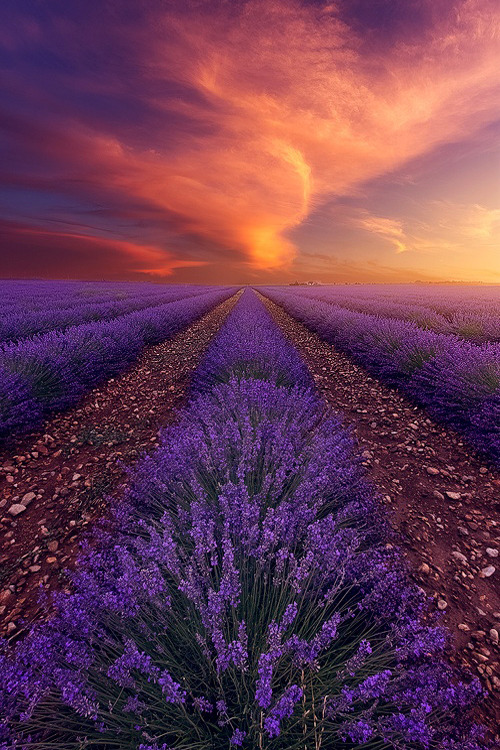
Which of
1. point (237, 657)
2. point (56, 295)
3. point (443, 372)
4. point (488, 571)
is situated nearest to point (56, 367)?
point (237, 657)

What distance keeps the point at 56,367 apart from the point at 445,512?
4.57 metres

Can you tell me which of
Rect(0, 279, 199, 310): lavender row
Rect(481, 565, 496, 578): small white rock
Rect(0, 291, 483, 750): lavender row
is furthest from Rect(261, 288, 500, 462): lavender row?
Rect(0, 279, 199, 310): lavender row

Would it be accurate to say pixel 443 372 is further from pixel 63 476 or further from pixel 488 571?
pixel 63 476

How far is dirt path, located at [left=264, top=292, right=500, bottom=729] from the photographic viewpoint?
1.57m

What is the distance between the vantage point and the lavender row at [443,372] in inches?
131

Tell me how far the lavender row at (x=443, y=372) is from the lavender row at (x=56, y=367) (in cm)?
453

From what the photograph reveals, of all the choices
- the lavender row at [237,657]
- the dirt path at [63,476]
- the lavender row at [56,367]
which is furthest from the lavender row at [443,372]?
the lavender row at [56,367]

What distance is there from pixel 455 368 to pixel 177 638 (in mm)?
4081

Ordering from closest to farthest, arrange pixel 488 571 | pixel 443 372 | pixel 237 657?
1. pixel 237 657
2. pixel 488 571
3. pixel 443 372

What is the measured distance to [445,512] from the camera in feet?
7.89

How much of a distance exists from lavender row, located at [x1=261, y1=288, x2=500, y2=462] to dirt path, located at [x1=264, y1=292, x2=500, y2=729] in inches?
7.4

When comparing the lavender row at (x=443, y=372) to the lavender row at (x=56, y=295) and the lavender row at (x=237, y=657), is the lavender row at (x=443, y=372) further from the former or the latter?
the lavender row at (x=56, y=295)

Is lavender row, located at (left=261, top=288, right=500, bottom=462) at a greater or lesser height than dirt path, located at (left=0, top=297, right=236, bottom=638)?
greater

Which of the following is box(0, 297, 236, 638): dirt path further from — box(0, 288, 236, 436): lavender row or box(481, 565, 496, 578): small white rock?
box(481, 565, 496, 578): small white rock
